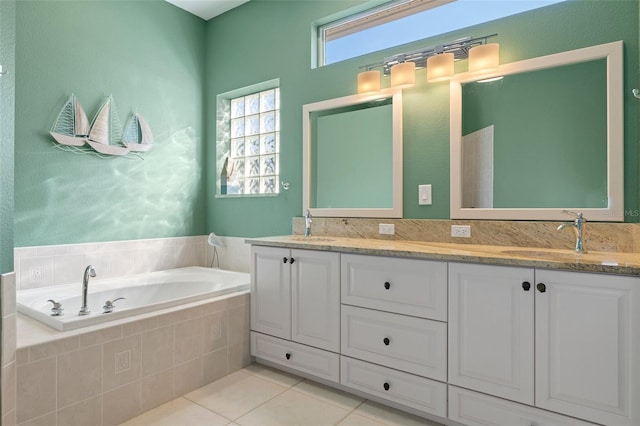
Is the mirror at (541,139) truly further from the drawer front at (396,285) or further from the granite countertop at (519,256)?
the drawer front at (396,285)

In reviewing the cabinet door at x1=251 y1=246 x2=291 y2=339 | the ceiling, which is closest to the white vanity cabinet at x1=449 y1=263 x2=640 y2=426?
the cabinet door at x1=251 y1=246 x2=291 y2=339

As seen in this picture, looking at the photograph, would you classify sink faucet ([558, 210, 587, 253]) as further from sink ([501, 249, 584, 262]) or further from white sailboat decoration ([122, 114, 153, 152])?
white sailboat decoration ([122, 114, 153, 152])

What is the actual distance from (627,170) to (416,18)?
159cm

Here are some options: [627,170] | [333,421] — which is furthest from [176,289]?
[627,170]


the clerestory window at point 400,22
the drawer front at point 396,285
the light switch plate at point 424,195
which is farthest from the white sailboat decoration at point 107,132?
the light switch plate at point 424,195

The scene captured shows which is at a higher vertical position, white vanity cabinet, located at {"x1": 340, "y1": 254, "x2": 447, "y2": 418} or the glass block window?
the glass block window

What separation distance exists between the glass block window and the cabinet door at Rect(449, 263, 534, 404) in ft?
6.55

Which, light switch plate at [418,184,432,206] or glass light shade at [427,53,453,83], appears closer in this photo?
A: glass light shade at [427,53,453,83]

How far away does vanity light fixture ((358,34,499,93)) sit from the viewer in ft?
6.99

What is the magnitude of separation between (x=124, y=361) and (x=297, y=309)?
97 centimetres

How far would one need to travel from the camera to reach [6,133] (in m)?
1.46

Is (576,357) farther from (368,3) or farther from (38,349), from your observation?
(368,3)

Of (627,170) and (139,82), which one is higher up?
(139,82)

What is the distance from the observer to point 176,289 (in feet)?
9.97
